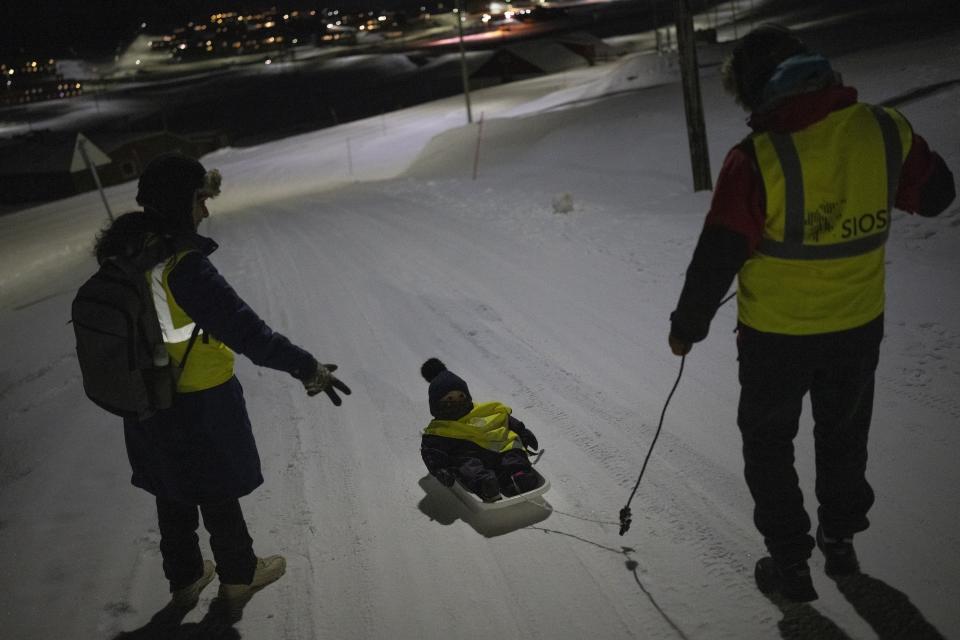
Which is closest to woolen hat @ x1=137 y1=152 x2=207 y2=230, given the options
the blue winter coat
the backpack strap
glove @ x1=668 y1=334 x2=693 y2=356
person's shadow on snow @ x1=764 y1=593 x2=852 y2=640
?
the blue winter coat

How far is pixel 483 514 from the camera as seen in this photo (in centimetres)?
379

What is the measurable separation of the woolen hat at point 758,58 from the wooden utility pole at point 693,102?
8157mm

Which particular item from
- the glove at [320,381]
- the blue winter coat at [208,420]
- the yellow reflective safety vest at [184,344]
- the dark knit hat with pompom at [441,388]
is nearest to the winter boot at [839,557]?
the dark knit hat with pompom at [441,388]

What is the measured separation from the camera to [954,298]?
548 cm

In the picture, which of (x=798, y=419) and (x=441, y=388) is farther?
(x=441, y=388)

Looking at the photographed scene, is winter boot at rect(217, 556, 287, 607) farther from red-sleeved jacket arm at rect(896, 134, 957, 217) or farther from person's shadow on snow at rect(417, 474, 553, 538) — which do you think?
red-sleeved jacket arm at rect(896, 134, 957, 217)

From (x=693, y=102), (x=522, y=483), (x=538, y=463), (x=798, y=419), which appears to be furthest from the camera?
(x=693, y=102)

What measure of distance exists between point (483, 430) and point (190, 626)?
175 centimetres

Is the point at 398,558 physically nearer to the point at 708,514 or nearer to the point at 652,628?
the point at 652,628

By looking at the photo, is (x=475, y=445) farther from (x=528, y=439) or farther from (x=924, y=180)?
(x=924, y=180)

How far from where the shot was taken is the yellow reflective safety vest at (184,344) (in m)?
2.75

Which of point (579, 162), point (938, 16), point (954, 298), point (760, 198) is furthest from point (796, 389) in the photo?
point (938, 16)

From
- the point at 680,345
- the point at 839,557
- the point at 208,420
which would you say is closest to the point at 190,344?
the point at 208,420

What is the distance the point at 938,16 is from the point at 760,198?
2794 centimetres
